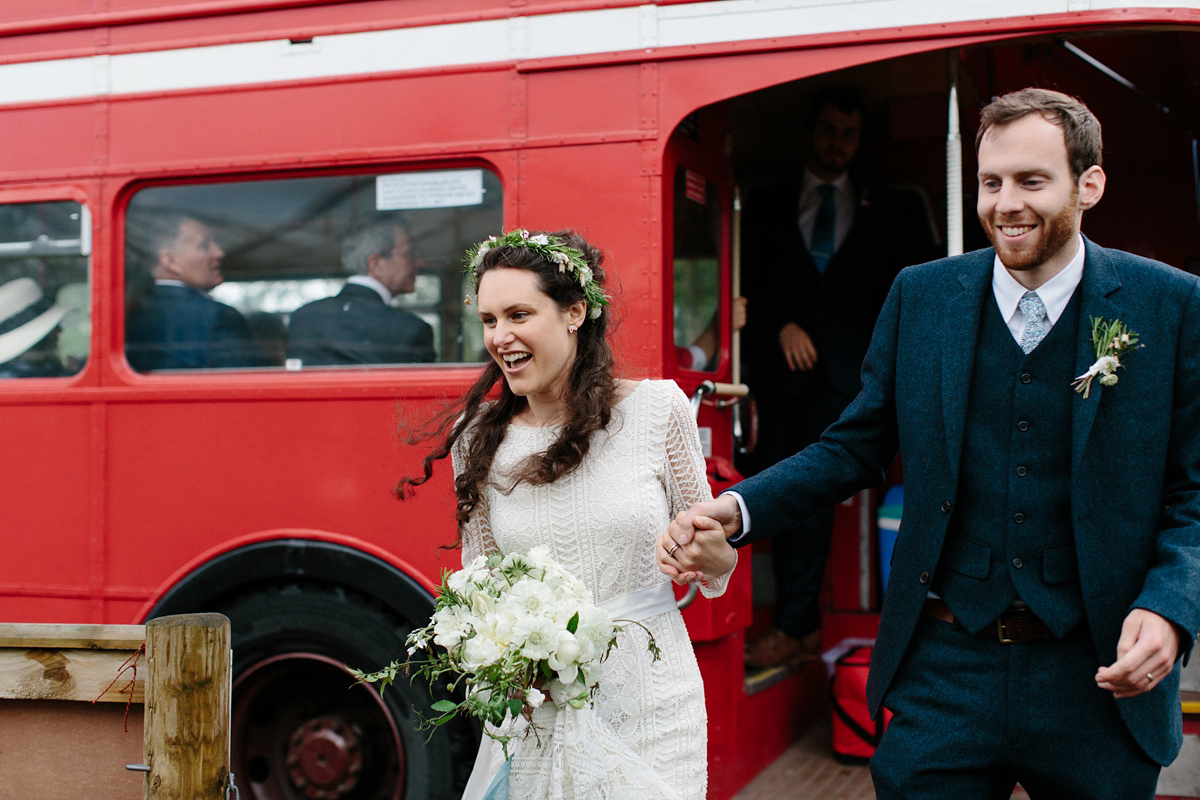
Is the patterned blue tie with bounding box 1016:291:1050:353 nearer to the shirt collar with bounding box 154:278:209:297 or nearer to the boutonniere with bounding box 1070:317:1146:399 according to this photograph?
the boutonniere with bounding box 1070:317:1146:399

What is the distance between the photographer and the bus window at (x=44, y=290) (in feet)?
12.3

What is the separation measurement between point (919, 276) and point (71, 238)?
2.97 meters

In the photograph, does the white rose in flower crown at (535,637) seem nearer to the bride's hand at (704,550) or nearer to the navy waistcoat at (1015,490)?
the bride's hand at (704,550)

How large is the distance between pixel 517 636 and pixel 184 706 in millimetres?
756

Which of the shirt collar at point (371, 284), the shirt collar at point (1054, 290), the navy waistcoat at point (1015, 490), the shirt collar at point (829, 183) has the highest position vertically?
the shirt collar at point (829, 183)

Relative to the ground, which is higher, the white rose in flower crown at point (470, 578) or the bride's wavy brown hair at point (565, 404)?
the bride's wavy brown hair at point (565, 404)

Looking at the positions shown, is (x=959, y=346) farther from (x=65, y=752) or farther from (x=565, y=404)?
(x=65, y=752)

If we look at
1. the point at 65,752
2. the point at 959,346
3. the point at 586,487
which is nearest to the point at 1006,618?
the point at 959,346

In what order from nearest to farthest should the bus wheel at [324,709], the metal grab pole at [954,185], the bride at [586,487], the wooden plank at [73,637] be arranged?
the bride at [586,487]
the wooden plank at [73,637]
the metal grab pole at [954,185]
the bus wheel at [324,709]

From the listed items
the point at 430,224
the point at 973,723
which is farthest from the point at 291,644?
the point at 973,723

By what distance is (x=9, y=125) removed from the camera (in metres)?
3.77

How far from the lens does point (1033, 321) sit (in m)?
1.92

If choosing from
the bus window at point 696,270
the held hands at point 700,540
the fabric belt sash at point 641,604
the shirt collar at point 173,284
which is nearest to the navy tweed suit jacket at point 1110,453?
the held hands at point 700,540

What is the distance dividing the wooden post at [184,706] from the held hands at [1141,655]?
1.61 meters
